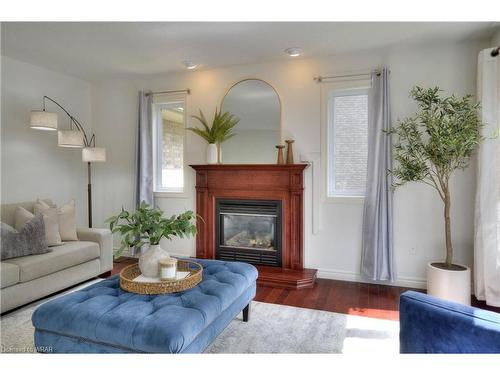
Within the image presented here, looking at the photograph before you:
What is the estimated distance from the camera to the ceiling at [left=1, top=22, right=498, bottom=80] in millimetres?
2977

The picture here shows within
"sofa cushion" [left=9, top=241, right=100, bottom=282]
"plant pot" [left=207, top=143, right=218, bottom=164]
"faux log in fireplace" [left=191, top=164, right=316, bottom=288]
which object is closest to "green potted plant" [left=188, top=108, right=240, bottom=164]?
"plant pot" [left=207, top=143, right=218, bottom=164]

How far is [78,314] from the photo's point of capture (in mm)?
1729

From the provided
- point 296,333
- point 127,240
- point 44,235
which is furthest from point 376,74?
point 44,235

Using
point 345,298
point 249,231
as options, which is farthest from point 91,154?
point 345,298

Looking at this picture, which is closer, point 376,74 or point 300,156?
point 376,74

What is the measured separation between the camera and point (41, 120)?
11.6 ft

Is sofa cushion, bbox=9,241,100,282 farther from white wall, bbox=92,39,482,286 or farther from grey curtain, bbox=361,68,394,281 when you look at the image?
grey curtain, bbox=361,68,394,281

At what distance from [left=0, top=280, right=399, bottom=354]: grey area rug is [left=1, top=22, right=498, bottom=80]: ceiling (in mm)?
2565

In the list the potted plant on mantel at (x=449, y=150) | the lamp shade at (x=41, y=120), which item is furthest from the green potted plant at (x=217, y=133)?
the potted plant on mantel at (x=449, y=150)

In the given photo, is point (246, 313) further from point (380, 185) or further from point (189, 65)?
point (189, 65)

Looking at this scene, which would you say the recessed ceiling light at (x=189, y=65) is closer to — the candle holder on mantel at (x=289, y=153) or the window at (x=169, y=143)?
the window at (x=169, y=143)

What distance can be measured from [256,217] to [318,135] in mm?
1246

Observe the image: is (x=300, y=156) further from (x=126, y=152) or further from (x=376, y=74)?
(x=126, y=152)
